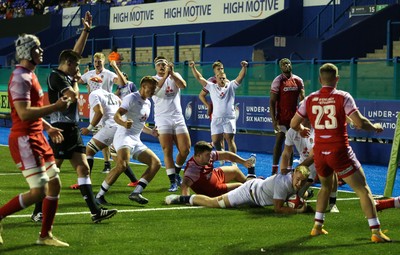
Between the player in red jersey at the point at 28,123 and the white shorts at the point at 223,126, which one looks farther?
the white shorts at the point at 223,126

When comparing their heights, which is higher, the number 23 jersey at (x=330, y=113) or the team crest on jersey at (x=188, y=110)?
the number 23 jersey at (x=330, y=113)

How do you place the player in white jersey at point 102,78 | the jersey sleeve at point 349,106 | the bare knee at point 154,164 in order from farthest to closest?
the player in white jersey at point 102,78
the bare knee at point 154,164
the jersey sleeve at point 349,106

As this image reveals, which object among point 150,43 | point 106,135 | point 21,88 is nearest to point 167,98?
point 106,135

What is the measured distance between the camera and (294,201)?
11.2 metres

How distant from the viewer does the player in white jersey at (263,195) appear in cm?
1072

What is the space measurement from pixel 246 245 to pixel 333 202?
285cm

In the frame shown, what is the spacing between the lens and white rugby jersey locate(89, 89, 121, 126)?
14.4m

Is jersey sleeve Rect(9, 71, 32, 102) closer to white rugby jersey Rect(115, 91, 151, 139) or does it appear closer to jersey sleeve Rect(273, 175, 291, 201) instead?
jersey sleeve Rect(273, 175, 291, 201)

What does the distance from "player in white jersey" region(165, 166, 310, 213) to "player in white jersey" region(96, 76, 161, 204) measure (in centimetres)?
46

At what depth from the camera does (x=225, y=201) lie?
38.0 ft

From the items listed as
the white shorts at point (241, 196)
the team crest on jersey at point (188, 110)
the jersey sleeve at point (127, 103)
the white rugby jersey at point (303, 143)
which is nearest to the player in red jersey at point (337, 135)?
the white shorts at point (241, 196)

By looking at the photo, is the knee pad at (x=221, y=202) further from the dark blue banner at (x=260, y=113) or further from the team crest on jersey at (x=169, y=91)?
the dark blue banner at (x=260, y=113)

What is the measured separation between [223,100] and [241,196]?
6.18 meters

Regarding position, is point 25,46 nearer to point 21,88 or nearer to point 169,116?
point 21,88
